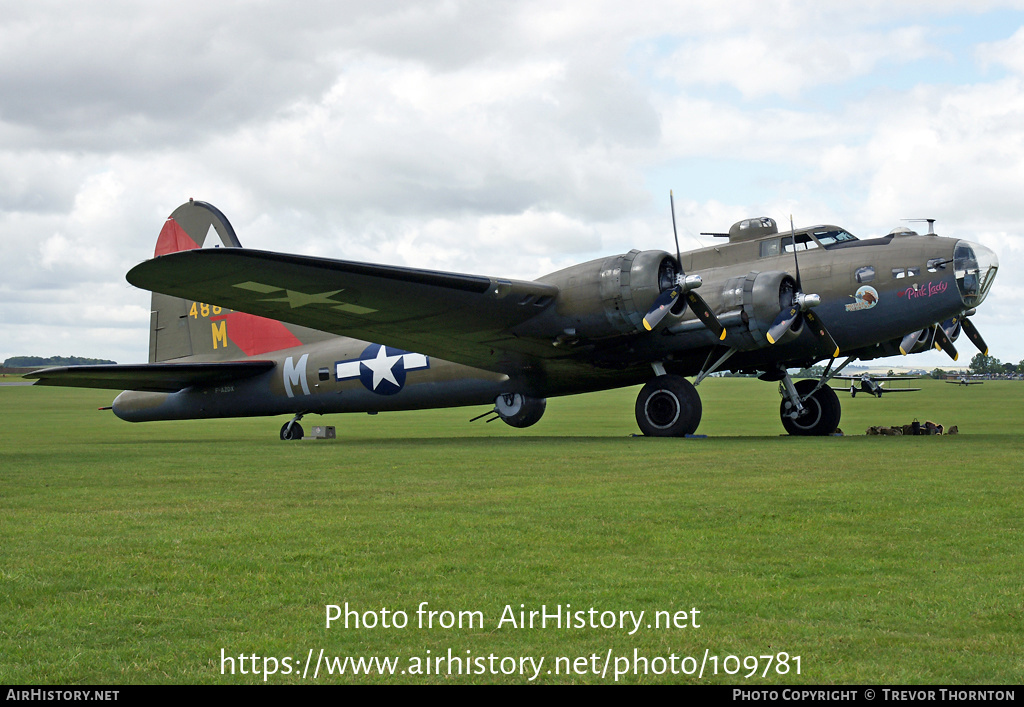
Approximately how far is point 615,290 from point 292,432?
35.0 ft

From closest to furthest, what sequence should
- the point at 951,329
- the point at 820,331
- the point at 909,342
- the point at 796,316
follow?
the point at 796,316
the point at 820,331
the point at 909,342
the point at 951,329

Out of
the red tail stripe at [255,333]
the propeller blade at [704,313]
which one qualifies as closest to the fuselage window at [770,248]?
the propeller blade at [704,313]

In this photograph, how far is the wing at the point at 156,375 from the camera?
21.2 metres

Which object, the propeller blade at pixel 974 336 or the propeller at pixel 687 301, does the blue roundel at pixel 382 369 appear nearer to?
the propeller at pixel 687 301

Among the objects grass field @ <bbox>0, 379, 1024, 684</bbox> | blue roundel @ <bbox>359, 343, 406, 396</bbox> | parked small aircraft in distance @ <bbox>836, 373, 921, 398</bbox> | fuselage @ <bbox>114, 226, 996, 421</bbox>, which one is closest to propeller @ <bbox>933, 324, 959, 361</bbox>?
fuselage @ <bbox>114, 226, 996, 421</bbox>

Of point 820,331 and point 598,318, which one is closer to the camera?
point 598,318

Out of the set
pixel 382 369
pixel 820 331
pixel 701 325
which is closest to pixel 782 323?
pixel 820 331

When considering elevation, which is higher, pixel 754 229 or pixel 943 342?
pixel 754 229

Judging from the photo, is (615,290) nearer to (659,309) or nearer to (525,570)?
(659,309)

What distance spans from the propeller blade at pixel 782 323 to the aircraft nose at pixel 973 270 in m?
3.07

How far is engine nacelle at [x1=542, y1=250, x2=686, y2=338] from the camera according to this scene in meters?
16.9

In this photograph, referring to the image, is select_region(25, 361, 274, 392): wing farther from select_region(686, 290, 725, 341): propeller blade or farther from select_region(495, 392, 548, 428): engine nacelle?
select_region(686, 290, 725, 341): propeller blade

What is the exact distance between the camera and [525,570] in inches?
221

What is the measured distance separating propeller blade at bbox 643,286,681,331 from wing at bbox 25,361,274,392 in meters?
11.8
